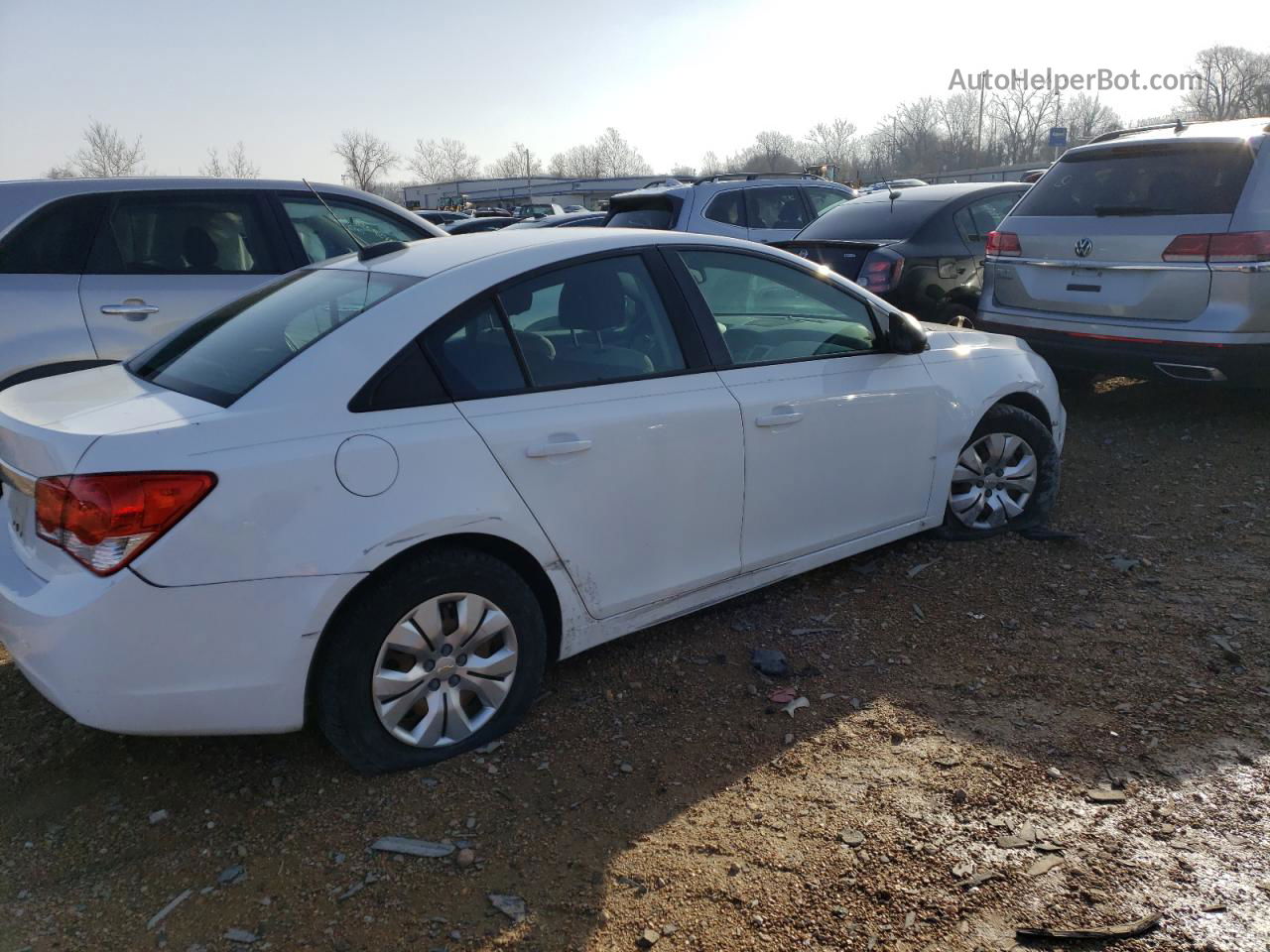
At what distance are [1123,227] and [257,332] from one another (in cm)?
519

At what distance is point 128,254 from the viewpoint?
537 centimetres

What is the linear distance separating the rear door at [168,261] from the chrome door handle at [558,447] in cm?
296

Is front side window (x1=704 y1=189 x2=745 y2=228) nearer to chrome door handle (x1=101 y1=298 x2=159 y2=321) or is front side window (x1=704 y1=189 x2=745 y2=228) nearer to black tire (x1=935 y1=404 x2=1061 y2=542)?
black tire (x1=935 y1=404 x2=1061 y2=542)

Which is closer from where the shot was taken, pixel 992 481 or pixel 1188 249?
pixel 992 481

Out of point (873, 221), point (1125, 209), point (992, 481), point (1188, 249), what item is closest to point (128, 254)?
point (992, 481)

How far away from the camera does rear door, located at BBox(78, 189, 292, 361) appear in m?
5.24

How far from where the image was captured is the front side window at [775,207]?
10.5 meters

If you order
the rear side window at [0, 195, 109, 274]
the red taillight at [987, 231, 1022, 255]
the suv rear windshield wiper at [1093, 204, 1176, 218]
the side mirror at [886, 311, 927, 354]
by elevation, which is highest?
the rear side window at [0, 195, 109, 274]

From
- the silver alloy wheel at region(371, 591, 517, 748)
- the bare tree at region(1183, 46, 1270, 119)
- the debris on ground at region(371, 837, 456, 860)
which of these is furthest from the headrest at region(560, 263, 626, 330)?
the bare tree at region(1183, 46, 1270, 119)

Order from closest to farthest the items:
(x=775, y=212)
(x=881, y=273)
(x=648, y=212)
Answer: (x=881, y=273) < (x=648, y=212) < (x=775, y=212)

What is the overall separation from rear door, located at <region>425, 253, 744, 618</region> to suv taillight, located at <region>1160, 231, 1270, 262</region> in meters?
3.72

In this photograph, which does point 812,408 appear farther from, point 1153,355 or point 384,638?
point 1153,355

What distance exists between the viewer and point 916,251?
741cm

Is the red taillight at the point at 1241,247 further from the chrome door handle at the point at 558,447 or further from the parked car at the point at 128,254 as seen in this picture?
the parked car at the point at 128,254
